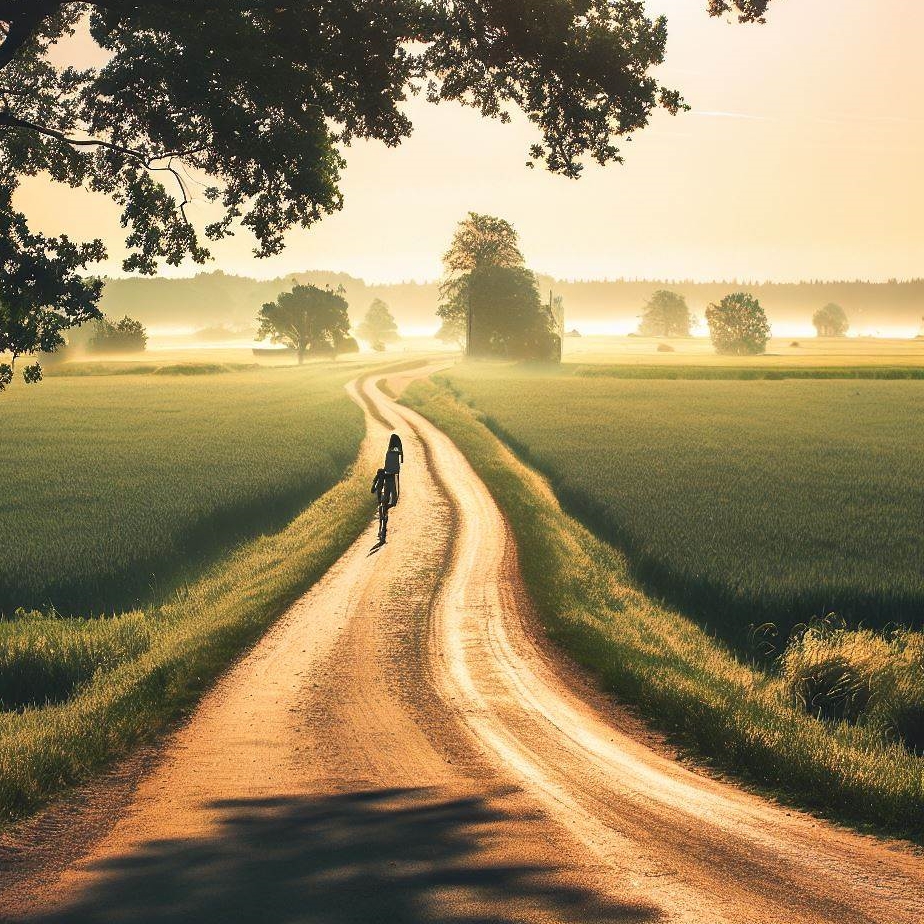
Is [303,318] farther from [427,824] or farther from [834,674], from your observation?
[427,824]

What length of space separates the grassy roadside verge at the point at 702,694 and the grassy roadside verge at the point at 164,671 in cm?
483

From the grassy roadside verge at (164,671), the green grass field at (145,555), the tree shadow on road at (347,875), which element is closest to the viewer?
the tree shadow on road at (347,875)

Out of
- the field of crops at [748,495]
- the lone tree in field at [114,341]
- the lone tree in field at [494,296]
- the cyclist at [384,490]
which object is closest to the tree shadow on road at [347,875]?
the field of crops at [748,495]

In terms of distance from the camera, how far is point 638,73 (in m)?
13.7

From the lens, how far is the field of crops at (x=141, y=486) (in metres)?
16.6

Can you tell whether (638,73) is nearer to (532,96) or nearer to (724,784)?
(532,96)

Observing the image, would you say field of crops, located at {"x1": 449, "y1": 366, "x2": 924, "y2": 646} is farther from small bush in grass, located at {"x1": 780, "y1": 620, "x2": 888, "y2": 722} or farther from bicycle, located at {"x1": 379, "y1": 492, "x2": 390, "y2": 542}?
bicycle, located at {"x1": 379, "y1": 492, "x2": 390, "y2": 542}

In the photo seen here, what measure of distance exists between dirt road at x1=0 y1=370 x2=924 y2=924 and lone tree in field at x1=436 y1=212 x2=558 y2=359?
8940 cm

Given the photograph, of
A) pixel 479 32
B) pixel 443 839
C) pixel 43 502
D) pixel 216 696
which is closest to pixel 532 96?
pixel 479 32

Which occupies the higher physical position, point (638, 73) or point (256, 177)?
point (638, 73)

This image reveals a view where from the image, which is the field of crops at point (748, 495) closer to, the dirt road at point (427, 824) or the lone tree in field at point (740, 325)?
the dirt road at point (427, 824)

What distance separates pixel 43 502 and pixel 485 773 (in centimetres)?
1967

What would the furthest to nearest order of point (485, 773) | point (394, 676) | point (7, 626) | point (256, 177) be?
point (256, 177), point (7, 626), point (394, 676), point (485, 773)

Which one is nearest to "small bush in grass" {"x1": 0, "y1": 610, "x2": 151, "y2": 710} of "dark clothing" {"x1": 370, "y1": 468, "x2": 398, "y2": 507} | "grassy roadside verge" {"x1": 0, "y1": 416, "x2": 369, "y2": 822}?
"grassy roadside verge" {"x1": 0, "y1": 416, "x2": 369, "y2": 822}
